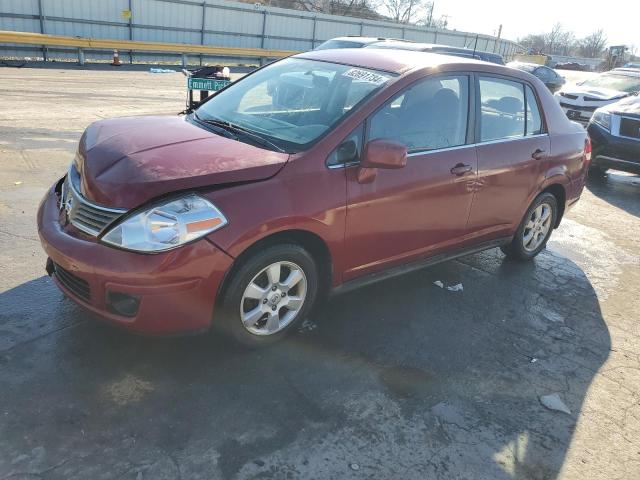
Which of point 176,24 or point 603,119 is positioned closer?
point 603,119

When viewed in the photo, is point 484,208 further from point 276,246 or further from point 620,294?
point 276,246

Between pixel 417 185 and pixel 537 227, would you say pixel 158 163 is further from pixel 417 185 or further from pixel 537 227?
pixel 537 227

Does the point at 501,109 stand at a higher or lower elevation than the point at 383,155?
higher

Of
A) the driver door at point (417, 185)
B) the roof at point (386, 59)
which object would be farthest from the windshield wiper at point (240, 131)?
the roof at point (386, 59)

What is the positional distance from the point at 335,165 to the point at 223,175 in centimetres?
73

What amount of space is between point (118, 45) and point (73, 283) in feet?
68.8

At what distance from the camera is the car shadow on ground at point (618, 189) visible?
322 inches

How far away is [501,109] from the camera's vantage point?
4598 millimetres

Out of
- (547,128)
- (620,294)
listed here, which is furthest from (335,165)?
(620,294)

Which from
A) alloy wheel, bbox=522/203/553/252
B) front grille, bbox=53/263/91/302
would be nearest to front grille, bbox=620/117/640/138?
alloy wheel, bbox=522/203/553/252

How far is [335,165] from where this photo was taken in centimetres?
342

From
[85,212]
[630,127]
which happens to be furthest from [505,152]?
[630,127]

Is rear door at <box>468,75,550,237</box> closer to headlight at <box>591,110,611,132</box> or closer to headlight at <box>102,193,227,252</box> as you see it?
headlight at <box>102,193,227,252</box>

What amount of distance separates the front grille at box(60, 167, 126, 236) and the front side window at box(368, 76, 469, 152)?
1.67 metres
